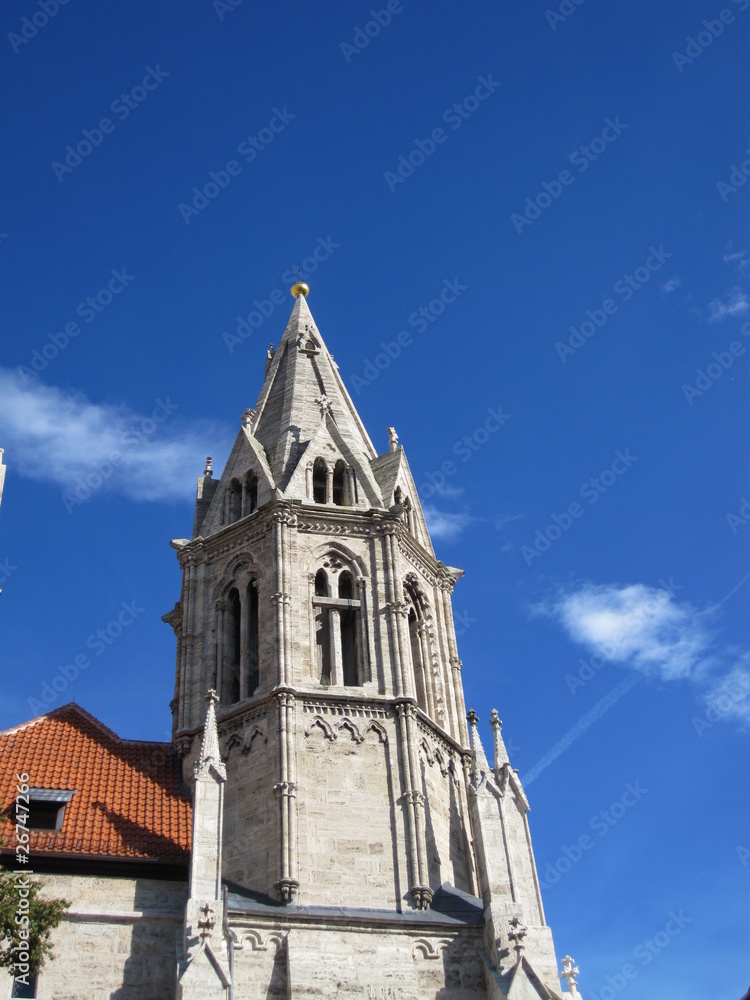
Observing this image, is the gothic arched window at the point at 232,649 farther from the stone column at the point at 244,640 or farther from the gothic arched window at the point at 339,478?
the gothic arched window at the point at 339,478

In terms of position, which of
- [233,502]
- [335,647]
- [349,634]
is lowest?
[335,647]

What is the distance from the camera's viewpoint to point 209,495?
33.0 metres

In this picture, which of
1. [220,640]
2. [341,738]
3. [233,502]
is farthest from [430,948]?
[233,502]

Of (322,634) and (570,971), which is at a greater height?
(322,634)

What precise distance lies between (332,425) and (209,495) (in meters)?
3.69

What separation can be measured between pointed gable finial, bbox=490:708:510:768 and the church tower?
0.05 meters

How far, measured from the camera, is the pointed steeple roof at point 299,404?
106 feet

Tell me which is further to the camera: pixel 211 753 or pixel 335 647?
pixel 335 647

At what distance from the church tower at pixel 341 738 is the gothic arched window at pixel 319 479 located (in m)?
0.06

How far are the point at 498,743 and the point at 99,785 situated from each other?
8.17 meters

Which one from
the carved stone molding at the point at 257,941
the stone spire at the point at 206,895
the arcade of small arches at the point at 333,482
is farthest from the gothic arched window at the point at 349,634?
the carved stone molding at the point at 257,941

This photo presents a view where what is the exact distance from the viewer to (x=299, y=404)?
3397 cm

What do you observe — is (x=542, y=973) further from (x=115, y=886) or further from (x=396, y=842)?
(x=115, y=886)

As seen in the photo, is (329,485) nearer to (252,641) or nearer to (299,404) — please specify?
(299,404)
